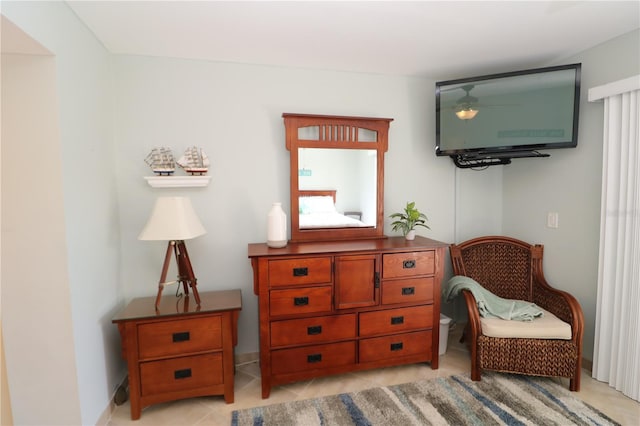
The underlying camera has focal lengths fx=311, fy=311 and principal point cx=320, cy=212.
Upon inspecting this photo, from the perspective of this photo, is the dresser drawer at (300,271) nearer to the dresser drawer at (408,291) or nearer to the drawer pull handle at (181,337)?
the dresser drawer at (408,291)

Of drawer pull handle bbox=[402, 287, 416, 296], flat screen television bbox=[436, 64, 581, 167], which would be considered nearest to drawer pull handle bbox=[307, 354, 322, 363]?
drawer pull handle bbox=[402, 287, 416, 296]

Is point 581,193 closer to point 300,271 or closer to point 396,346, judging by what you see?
point 396,346

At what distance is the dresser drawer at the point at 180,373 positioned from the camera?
6.23 ft

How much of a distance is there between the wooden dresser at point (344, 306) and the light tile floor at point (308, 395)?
11cm

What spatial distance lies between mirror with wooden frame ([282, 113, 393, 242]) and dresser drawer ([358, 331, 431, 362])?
813mm

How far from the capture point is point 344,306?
2141 mm

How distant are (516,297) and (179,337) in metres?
2.62

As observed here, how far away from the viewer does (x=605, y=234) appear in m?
2.11

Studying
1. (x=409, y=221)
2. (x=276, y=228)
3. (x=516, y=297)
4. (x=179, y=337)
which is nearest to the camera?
(x=179, y=337)

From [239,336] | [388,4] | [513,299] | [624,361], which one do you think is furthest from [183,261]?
[624,361]

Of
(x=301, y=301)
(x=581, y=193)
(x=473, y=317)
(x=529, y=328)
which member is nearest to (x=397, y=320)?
(x=473, y=317)

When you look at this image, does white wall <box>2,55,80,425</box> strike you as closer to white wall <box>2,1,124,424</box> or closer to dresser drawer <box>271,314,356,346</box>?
white wall <box>2,1,124,424</box>

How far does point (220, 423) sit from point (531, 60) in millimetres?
3395

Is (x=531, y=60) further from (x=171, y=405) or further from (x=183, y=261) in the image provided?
(x=171, y=405)
